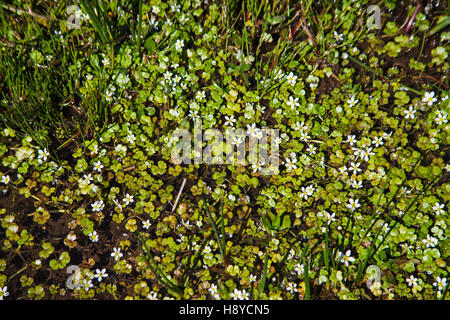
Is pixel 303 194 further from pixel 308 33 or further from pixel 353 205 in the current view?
pixel 308 33

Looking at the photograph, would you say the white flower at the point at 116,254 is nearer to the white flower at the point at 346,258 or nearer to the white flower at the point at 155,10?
the white flower at the point at 346,258

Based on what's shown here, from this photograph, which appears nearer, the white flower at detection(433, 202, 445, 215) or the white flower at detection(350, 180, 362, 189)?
the white flower at detection(433, 202, 445, 215)

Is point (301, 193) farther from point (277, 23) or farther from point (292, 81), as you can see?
point (277, 23)

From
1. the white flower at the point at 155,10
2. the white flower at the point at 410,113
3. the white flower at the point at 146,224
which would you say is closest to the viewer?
the white flower at the point at 146,224

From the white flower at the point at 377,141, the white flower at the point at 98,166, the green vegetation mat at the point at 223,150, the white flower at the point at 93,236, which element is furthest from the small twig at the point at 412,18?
the white flower at the point at 93,236

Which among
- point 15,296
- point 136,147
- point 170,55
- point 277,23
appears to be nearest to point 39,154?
point 136,147

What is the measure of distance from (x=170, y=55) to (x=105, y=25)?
2.08 ft

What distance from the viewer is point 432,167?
269 centimetres

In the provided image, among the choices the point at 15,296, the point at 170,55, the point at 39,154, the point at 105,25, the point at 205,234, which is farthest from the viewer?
the point at 170,55

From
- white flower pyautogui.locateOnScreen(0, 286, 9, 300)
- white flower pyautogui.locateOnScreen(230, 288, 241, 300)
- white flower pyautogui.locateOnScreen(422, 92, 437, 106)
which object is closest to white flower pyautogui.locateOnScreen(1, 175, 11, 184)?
white flower pyautogui.locateOnScreen(0, 286, 9, 300)

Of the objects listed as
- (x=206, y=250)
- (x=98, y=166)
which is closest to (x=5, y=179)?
(x=98, y=166)

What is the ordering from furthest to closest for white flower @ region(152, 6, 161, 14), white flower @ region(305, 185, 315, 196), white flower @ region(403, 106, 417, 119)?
white flower @ region(152, 6, 161, 14) < white flower @ region(403, 106, 417, 119) < white flower @ region(305, 185, 315, 196)

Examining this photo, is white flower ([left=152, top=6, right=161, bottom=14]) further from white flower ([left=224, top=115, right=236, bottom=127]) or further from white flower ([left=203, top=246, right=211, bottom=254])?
white flower ([left=203, top=246, right=211, bottom=254])

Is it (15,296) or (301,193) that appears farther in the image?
(301,193)
